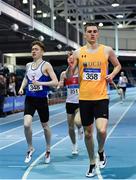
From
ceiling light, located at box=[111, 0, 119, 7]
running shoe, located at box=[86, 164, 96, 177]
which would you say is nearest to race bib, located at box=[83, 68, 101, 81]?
running shoe, located at box=[86, 164, 96, 177]

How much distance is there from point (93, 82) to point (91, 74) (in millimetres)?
119

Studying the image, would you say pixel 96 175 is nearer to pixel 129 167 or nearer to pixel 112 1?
pixel 129 167

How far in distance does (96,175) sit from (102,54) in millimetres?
1784

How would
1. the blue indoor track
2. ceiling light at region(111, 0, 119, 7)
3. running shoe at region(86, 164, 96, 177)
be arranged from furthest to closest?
ceiling light at region(111, 0, 119, 7), the blue indoor track, running shoe at region(86, 164, 96, 177)

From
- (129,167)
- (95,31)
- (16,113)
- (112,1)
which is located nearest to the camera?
(95,31)

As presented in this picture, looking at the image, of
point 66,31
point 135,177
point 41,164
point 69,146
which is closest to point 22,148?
point 69,146

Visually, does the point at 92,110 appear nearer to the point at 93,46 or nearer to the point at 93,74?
the point at 93,74

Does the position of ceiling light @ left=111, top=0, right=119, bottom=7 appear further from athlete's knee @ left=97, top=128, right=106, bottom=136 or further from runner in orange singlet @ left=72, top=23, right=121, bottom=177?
athlete's knee @ left=97, top=128, right=106, bottom=136

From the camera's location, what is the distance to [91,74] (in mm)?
7305

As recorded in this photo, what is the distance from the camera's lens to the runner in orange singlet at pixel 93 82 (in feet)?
23.9

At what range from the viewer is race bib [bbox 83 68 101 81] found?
23.9ft

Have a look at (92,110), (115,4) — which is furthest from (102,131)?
(115,4)

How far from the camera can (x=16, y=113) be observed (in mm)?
23750

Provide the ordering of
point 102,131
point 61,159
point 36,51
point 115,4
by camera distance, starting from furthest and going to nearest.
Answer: point 115,4, point 61,159, point 36,51, point 102,131
